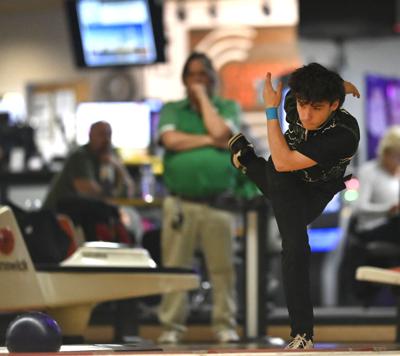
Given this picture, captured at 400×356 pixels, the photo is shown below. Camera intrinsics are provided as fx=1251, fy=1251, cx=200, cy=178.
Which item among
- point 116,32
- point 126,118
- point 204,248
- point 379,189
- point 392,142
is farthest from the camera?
point 126,118

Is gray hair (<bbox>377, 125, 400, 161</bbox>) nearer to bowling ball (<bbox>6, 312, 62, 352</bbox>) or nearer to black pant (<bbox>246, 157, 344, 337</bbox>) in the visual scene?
black pant (<bbox>246, 157, 344, 337</bbox>)

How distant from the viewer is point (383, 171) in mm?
9352

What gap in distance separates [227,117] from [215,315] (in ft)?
3.81

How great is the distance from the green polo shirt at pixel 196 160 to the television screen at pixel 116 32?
18.6ft

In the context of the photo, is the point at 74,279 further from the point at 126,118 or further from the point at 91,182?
the point at 126,118

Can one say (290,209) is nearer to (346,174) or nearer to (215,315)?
(346,174)

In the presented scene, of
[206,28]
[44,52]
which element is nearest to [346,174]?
[206,28]

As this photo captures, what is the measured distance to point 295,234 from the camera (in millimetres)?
4098

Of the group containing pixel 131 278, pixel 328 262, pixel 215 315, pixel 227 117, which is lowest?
→ pixel 328 262

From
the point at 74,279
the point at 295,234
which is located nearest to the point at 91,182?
the point at 74,279

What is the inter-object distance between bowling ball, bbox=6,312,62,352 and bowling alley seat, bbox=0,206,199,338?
1941 mm

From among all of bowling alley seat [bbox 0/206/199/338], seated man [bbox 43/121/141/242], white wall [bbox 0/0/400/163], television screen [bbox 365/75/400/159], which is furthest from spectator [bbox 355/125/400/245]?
white wall [bbox 0/0/400/163]

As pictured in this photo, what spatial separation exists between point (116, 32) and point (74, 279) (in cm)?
712

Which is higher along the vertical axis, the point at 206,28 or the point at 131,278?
the point at 206,28
